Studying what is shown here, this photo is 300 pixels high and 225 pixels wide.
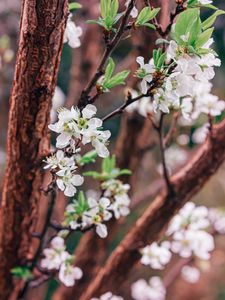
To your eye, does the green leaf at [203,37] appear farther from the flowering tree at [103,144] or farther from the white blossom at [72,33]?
the white blossom at [72,33]

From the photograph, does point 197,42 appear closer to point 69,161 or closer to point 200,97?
point 69,161

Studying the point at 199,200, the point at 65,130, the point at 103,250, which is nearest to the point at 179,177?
the point at 103,250

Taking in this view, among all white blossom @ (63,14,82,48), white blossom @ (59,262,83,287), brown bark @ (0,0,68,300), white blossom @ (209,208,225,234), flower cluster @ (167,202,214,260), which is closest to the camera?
brown bark @ (0,0,68,300)

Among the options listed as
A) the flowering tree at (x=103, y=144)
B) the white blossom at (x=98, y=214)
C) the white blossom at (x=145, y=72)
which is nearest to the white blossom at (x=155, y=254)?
the flowering tree at (x=103, y=144)

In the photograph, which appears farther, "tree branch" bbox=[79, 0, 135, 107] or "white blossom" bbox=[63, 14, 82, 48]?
"white blossom" bbox=[63, 14, 82, 48]

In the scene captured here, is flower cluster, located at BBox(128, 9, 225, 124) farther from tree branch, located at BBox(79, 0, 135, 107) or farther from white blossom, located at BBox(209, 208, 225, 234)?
white blossom, located at BBox(209, 208, 225, 234)

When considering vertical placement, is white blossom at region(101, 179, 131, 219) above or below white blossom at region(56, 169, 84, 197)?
below

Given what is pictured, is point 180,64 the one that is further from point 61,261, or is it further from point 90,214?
point 61,261

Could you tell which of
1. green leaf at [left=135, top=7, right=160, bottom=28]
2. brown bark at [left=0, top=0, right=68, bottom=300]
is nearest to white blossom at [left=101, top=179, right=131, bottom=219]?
brown bark at [left=0, top=0, right=68, bottom=300]
